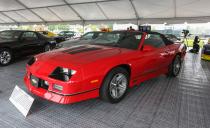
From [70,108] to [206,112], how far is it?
2.03 m

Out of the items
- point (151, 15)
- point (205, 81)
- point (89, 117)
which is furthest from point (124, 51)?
point (151, 15)

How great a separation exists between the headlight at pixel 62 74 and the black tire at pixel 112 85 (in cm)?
53

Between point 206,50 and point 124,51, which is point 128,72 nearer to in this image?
point 124,51

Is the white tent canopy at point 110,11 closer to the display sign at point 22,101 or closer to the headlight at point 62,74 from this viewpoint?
the headlight at point 62,74

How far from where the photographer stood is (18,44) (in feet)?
18.5

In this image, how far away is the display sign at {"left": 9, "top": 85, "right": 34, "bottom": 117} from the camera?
232 centimetres

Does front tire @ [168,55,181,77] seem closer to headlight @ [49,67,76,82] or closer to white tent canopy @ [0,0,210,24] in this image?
headlight @ [49,67,76,82]

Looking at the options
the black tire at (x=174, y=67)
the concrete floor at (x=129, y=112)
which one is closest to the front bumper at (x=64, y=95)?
the concrete floor at (x=129, y=112)

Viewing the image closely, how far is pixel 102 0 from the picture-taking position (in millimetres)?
10469

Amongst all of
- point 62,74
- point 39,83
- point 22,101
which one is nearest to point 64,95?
point 62,74

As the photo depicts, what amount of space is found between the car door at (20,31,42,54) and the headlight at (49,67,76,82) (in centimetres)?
412

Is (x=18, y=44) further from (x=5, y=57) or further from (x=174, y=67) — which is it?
(x=174, y=67)

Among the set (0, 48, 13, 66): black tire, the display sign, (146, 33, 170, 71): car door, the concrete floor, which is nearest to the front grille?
the display sign

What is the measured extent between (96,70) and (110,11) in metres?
10.1
